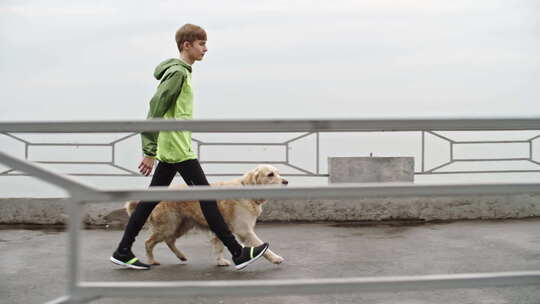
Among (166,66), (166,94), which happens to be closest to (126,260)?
(166,94)

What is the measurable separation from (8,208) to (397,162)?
194 inches

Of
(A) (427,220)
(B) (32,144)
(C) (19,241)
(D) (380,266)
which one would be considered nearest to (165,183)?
(D) (380,266)

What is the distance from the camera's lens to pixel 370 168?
908 centimetres

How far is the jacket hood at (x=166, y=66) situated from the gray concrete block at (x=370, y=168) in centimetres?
344

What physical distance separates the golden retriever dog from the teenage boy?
0.39 meters

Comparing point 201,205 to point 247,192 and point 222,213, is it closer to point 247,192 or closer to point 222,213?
point 222,213

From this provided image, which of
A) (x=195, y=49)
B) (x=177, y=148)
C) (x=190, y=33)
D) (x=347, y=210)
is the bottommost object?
(x=347, y=210)

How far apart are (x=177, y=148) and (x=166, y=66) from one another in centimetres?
71

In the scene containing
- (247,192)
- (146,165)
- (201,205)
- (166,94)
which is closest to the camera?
(247,192)

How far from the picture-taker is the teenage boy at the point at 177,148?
5938 mm

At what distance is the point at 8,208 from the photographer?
29.9 feet

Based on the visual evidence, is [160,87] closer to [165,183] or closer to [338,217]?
[165,183]

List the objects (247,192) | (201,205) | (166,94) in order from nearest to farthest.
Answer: (247,192) < (166,94) < (201,205)

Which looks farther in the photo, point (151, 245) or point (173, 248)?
point (173, 248)
